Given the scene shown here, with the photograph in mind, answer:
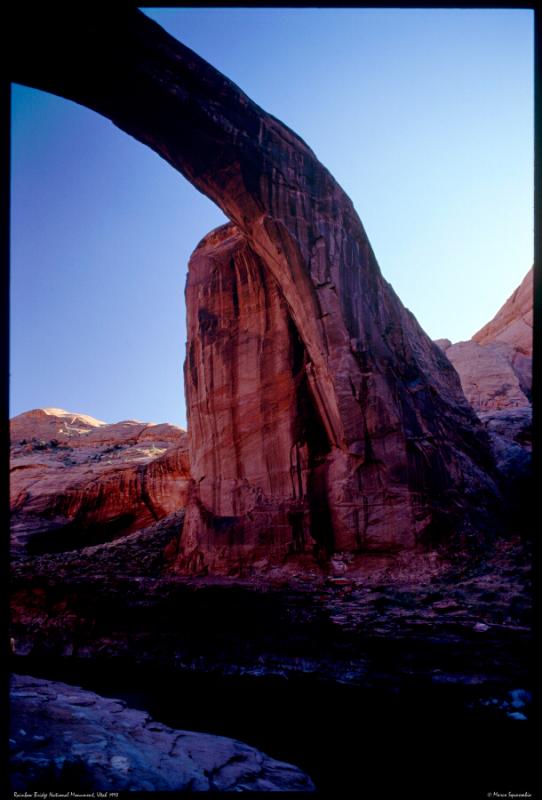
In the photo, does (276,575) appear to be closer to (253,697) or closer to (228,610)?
→ (228,610)

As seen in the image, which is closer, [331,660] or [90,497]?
[331,660]

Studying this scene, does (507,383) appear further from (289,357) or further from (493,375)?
(289,357)

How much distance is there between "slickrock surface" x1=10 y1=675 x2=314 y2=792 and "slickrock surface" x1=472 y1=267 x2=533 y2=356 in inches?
1106

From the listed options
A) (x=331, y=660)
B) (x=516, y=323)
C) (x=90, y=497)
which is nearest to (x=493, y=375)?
(x=516, y=323)

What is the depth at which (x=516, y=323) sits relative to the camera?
32.9 m

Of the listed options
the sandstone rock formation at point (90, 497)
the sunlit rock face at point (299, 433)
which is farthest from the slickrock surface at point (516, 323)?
the sandstone rock formation at point (90, 497)

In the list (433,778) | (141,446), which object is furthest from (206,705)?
(141,446)

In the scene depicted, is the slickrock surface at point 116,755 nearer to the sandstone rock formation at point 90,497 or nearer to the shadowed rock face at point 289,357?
the shadowed rock face at point 289,357

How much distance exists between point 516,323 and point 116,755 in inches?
1324

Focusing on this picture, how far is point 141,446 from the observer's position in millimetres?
31766

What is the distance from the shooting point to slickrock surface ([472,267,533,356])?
101 ft

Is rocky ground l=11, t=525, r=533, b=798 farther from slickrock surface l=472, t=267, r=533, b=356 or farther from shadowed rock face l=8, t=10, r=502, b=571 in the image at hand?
slickrock surface l=472, t=267, r=533, b=356

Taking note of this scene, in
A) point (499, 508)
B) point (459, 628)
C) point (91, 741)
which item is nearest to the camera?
point (91, 741)

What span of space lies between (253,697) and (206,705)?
0.89m
